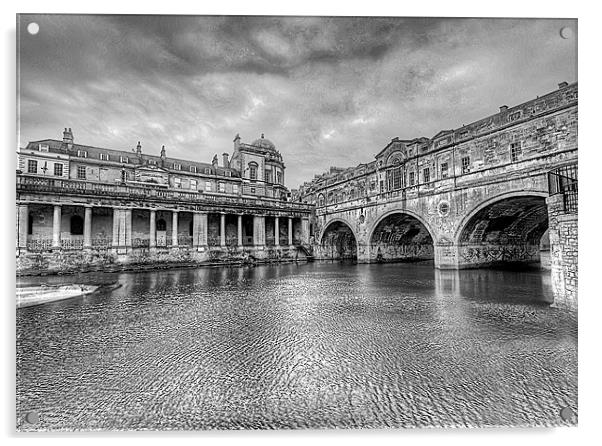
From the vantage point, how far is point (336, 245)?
78.6 ft

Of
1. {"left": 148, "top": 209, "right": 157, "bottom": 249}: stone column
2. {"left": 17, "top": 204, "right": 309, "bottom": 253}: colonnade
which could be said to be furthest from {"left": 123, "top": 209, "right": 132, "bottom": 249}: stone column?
{"left": 148, "top": 209, "right": 157, "bottom": 249}: stone column

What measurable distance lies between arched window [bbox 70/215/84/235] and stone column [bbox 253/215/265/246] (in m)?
10.6

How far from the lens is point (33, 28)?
3.36 m

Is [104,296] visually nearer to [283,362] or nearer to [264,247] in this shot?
[283,362]

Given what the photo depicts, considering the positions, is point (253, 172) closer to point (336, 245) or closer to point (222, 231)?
point (222, 231)

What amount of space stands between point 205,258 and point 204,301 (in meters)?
12.7

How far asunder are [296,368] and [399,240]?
60.0 feet

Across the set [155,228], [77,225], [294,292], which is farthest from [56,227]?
[294,292]

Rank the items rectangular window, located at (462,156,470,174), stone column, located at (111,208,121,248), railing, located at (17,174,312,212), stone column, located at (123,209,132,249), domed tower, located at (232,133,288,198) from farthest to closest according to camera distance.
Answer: domed tower, located at (232,133,288,198) → stone column, located at (123,209,132,249) → stone column, located at (111,208,121,248) → railing, located at (17,174,312,212) → rectangular window, located at (462,156,470,174)

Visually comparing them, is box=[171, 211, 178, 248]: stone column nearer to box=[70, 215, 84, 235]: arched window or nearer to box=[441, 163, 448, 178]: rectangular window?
box=[70, 215, 84, 235]: arched window

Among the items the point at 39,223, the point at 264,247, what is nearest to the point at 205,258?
the point at 264,247

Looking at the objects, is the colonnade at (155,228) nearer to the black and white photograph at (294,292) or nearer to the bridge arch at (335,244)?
the bridge arch at (335,244)

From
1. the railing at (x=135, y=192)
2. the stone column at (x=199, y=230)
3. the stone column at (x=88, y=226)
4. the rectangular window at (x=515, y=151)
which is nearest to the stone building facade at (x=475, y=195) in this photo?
the rectangular window at (x=515, y=151)

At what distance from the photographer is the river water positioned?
2.38m
